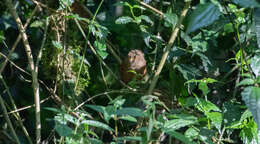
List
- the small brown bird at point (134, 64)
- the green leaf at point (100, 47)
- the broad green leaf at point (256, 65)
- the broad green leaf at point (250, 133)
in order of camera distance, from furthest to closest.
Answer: the small brown bird at point (134, 64) → the green leaf at point (100, 47) → the broad green leaf at point (250, 133) → the broad green leaf at point (256, 65)

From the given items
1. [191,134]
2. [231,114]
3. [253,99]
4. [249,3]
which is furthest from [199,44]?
[249,3]

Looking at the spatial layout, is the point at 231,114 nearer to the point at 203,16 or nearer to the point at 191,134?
the point at 191,134

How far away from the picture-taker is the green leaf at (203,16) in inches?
26.5

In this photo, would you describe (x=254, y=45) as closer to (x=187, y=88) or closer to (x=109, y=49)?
(x=187, y=88)

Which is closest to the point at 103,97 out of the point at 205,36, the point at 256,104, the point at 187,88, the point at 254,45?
the point at 187,88

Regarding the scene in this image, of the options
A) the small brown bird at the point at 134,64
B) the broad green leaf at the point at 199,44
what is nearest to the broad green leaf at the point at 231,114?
the broad green leaf at the point at 199,44

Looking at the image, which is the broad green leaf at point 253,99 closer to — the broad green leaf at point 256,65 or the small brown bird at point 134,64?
the broad green leaf at point 256,65

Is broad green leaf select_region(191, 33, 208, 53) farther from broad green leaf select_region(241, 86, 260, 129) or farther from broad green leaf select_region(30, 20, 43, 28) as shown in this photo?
broad green leaf select_region(30, 20, 43, 28)

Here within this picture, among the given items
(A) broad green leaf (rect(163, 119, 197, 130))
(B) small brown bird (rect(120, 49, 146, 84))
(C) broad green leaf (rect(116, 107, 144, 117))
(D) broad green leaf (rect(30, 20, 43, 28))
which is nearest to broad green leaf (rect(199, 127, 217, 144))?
(A) broad green leaf (rect(163, 119, 197, 130))

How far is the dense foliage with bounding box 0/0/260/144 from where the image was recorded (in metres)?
1.04

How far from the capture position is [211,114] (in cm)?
107

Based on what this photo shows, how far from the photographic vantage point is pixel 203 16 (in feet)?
2.26

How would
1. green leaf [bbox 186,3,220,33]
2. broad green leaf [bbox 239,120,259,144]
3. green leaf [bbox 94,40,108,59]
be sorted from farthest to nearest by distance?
green leaf [bbox 94,40,108,59]
broad green leaf [bbox 239,120,259,144]
green leaf [bbox 186,3,220,33]

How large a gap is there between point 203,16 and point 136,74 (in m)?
0.95
